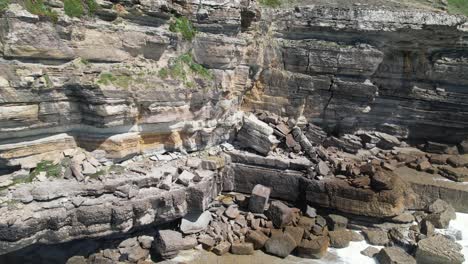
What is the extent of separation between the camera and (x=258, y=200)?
14.8 meters

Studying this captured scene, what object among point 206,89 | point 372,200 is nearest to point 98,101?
point 206,89

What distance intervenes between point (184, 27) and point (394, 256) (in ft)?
35.2

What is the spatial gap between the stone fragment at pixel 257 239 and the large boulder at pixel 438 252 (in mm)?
5131

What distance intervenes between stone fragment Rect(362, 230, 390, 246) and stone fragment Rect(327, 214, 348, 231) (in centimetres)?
81

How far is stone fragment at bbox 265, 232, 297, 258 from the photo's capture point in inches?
516

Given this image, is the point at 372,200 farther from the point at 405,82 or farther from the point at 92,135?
the point at 92,135

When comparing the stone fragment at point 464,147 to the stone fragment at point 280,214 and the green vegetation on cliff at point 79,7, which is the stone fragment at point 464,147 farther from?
the green vegetation on cliff at point 79,7

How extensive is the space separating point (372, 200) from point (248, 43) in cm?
808

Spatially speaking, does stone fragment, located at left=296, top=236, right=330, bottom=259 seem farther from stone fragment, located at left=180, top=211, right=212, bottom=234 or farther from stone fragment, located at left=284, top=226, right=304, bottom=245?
stone fragment, located at left=180, top=211, right=212, bottom=234

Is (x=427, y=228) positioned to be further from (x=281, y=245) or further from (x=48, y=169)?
(x=48, y=169)

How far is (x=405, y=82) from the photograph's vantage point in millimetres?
18906

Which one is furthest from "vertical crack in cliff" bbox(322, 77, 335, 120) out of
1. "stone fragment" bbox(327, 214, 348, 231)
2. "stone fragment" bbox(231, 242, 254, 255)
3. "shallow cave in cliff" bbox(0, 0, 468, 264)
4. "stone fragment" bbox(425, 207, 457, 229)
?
"stone fragment" bbox(231, 242, 254, 255)

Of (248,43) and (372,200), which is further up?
(248,43)

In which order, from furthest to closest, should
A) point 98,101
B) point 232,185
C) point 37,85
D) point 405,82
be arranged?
point 405,82 → point 232,185 → point 98,101 → point 37,85
